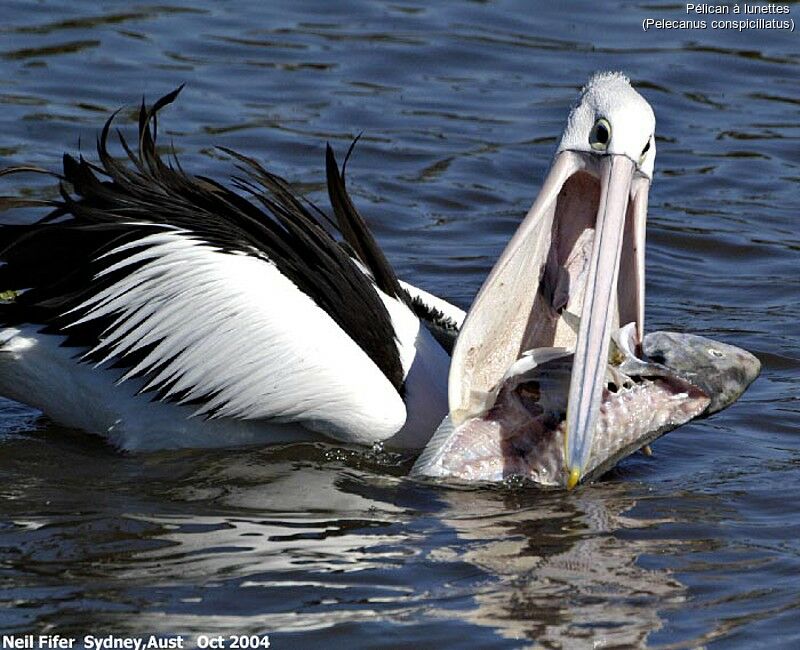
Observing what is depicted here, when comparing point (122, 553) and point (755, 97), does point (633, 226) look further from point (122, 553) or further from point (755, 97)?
point (755, 97)

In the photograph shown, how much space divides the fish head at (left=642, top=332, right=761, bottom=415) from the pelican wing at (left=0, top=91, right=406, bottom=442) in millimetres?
809

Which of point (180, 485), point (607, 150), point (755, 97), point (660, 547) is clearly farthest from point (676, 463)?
point (755, 97)

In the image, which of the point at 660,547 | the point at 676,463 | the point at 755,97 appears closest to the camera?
the point at 660,547

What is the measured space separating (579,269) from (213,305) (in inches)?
44.6

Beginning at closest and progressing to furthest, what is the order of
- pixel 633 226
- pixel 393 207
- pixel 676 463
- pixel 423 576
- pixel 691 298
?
pixel 423 576, pixel 633 226, pixel 676 463, pixel 691 298, pixel 393 207

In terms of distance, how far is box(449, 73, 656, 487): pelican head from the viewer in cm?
464

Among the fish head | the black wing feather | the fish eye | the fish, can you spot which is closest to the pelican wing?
the black wing feather

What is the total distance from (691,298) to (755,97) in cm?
285

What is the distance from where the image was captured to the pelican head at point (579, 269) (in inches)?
183

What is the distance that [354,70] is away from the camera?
9.73m

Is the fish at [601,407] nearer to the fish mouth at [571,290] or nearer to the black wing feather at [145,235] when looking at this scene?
the fish mouth at [571,290]

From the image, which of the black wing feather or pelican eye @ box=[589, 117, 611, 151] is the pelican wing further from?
pelican eye @ box=[589, 117, 611, 151]

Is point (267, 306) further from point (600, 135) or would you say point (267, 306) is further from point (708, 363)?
point (708, 363)

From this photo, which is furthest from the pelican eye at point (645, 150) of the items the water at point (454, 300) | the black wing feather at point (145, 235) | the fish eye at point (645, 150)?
the water at point (454, 300)
